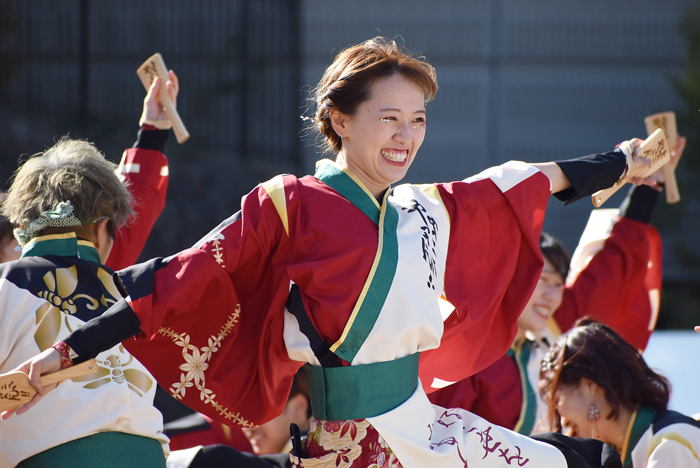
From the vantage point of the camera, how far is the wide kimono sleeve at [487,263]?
1849 millimetres

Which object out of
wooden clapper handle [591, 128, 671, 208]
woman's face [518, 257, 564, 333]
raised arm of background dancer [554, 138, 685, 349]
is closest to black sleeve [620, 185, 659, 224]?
raised arm of background dancer [554, 138, 685, 349]

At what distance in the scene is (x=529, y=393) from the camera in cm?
265

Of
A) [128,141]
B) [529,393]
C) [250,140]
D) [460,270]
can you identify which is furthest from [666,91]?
[460,270]

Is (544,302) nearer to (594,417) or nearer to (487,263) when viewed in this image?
(594,417)

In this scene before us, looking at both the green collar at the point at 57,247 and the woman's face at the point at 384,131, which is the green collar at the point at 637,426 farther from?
the green collar at the point at 57,247

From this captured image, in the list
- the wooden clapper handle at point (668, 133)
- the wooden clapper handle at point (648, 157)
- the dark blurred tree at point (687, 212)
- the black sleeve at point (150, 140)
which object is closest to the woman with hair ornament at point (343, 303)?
the wooden clapper handle at point (648, 157)

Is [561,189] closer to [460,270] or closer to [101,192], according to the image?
[460,270]

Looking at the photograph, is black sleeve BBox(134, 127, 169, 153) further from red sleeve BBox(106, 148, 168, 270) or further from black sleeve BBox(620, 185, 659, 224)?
black sleeve BBox(620, 185, 659, 224)

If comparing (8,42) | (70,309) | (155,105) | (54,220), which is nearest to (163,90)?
(155,105)

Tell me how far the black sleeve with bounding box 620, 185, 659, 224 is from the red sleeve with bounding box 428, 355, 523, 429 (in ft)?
2.43

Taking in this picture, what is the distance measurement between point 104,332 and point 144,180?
1095 millimetres

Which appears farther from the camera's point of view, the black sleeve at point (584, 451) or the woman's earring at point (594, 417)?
the woman's earring at point (594, 417)

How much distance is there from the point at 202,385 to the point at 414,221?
0.57 m

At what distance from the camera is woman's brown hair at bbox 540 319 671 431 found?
213cm
